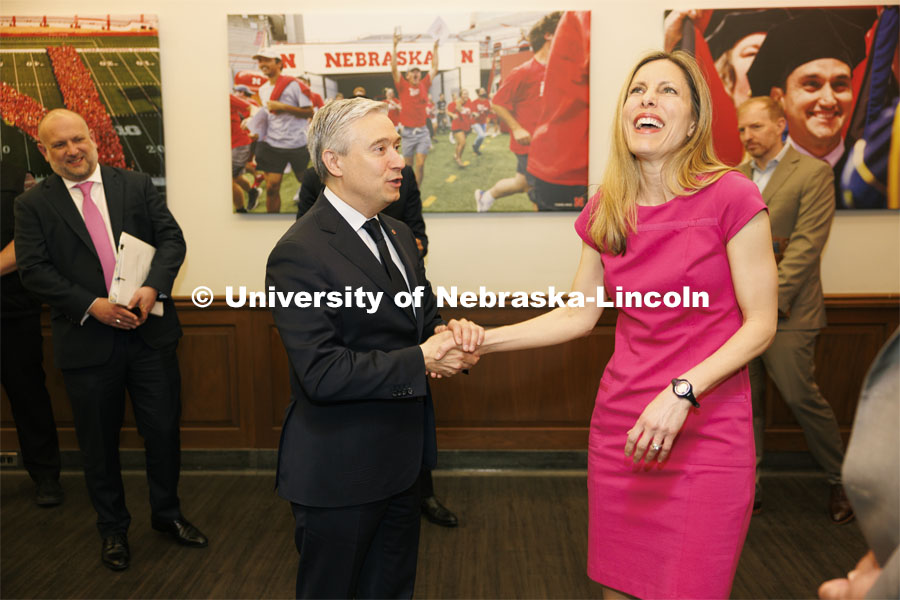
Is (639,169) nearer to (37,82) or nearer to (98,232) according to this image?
(98,232)

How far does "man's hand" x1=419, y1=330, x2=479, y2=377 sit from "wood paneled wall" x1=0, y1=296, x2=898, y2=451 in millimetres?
2072

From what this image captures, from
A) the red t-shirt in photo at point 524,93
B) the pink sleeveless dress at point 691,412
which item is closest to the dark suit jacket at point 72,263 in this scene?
the red t-shirt in photo at point 524,93

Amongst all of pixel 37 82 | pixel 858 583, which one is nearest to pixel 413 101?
pixel 37 82

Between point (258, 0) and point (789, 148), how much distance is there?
2.95m

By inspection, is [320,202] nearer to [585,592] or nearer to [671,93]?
[671,93]

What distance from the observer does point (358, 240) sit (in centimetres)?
180

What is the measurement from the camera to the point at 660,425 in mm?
1565

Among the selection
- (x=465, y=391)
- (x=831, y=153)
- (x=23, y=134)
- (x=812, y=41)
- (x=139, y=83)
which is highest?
(x=812, y=41)

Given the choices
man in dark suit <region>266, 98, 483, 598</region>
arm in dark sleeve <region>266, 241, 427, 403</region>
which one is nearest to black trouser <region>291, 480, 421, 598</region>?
man in dark suit <region>266, 98, 483, 598</region>

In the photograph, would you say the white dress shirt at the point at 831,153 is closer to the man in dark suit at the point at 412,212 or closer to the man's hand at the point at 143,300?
the man in dark suit at the point at 412,212

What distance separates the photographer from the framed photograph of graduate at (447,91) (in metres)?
3.78

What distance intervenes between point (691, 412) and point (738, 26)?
112 inches

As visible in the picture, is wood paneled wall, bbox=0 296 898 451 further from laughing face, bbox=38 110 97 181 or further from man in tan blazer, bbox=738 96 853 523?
laughing face, bbox=38 110 97 181

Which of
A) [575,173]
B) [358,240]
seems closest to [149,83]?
[575,173]
